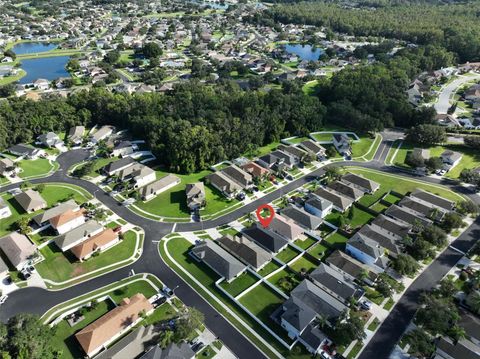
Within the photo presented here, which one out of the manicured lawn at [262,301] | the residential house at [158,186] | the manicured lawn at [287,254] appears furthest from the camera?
the residential house at [158,186]

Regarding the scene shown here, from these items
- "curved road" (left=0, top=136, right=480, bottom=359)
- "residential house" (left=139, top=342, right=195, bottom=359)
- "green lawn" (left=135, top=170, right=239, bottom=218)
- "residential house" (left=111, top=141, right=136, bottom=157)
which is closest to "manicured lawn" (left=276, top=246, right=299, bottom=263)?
"curved road" (left=0, top=136, right=480, bottom=359)

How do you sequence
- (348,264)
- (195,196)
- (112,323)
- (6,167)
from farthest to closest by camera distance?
(6,167)
(195,196)
(348,264)
(112,323)

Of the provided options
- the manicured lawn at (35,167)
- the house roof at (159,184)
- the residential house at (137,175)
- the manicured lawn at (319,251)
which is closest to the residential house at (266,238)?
the manicured lawn at (319,251)

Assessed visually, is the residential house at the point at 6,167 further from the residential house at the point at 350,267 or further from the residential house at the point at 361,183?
the residential house at the point at 361,183

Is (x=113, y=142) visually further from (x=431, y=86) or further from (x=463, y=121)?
(x=431, y=86)

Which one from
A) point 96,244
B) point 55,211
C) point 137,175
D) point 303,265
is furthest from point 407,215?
point 55,211

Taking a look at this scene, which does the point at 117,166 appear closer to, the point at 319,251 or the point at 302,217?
the point at 302,217
